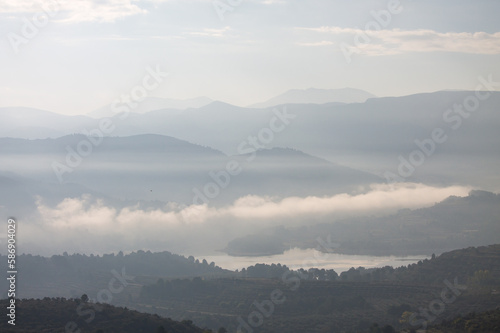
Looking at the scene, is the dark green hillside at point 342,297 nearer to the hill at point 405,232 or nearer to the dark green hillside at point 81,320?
the dark green hillside at point 81,320

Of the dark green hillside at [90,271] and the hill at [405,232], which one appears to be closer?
the dark green hillside at [90,271]

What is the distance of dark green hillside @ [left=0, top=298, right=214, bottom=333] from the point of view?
4453 centimetres

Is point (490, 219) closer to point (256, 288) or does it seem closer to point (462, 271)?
point (462, 271)

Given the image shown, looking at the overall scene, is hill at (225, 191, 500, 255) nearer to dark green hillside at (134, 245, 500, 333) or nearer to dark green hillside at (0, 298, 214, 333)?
dark green hillside at (134, 245, 500, 333)

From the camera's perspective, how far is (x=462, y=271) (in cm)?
7381

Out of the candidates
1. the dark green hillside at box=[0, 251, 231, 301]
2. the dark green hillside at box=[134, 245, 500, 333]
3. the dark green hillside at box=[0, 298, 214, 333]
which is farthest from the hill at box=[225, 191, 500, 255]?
the dark green hillside at box=[0, 298, 214, 333]

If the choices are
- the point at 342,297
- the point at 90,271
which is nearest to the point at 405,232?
the point at 90,271

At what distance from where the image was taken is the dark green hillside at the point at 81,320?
44.5m

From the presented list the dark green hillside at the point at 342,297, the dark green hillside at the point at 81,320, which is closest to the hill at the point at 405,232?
the dark green hillside at the point at 342,297

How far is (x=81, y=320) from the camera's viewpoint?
46531 millimetres

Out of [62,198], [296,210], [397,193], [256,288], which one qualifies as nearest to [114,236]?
[62,198]

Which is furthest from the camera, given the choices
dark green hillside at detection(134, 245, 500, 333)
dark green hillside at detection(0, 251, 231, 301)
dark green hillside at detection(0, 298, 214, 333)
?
dark green hillside at detection(0, 251, 231, 301)

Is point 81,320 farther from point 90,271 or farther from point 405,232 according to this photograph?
point 405,232

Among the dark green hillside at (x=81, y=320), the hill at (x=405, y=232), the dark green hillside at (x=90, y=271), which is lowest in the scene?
the dark green hillside at (x=81, y=320)
